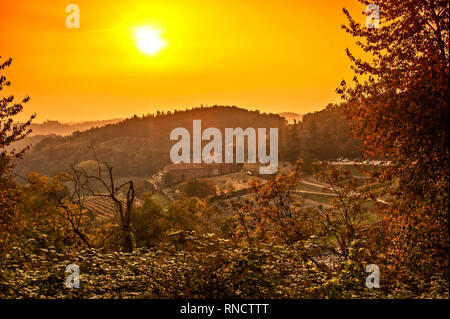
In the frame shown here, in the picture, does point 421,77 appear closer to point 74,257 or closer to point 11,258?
point 74,257

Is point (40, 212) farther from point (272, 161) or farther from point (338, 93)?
point (272, 161)

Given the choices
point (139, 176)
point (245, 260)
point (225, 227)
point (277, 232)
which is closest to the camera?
point (245, 260)

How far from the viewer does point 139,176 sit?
600 feet

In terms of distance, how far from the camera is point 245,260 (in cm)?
926

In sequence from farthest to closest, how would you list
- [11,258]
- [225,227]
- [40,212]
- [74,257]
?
[225,227] → [40,212] → [11,258] → [74,257]

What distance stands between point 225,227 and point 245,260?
2794cm

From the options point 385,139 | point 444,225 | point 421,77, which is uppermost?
point 421,77

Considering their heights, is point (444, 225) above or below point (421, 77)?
below

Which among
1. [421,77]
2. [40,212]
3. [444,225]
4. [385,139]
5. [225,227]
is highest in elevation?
[421,77]

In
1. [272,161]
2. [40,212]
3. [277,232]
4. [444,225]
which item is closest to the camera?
[444,225]

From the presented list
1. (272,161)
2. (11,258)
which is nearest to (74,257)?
(11,258)
